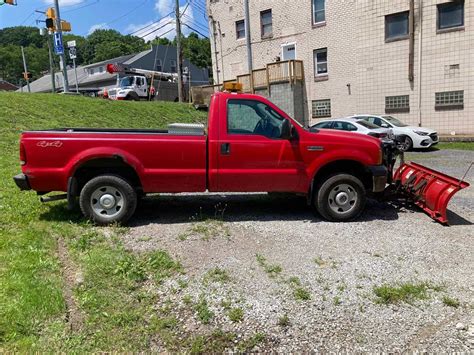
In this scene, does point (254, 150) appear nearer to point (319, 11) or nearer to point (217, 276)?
point (217, 276)

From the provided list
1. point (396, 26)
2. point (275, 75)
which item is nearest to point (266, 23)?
point (275, 75)

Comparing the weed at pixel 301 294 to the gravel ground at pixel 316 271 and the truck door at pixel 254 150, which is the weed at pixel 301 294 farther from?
the truck door at pixel 254 150

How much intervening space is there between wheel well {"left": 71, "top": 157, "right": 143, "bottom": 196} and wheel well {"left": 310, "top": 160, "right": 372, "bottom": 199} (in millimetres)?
2737

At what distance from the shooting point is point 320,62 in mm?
24500

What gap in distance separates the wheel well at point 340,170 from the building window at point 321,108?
18883mm

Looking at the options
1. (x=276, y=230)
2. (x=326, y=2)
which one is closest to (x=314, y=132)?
(x=276, y=230)

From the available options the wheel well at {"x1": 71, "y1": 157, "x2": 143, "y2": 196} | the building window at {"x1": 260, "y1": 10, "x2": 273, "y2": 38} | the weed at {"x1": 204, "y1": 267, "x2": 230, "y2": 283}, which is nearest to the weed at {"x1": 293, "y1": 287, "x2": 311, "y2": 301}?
the weed at {"x1": 204, "y1": 267, "x2": 230, "y2": 283}

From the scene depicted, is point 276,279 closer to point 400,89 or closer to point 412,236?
point 412,236

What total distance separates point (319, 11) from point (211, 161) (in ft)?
70.3

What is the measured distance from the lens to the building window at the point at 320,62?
24203mm

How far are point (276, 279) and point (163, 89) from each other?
119ft

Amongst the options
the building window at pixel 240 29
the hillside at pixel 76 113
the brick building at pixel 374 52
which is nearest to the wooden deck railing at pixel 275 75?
the brick building at pixel 374 52

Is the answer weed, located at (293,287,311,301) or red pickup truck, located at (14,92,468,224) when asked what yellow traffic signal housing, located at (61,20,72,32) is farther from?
weed, located at (293,287,311,301)

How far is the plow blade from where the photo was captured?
5.86 m
